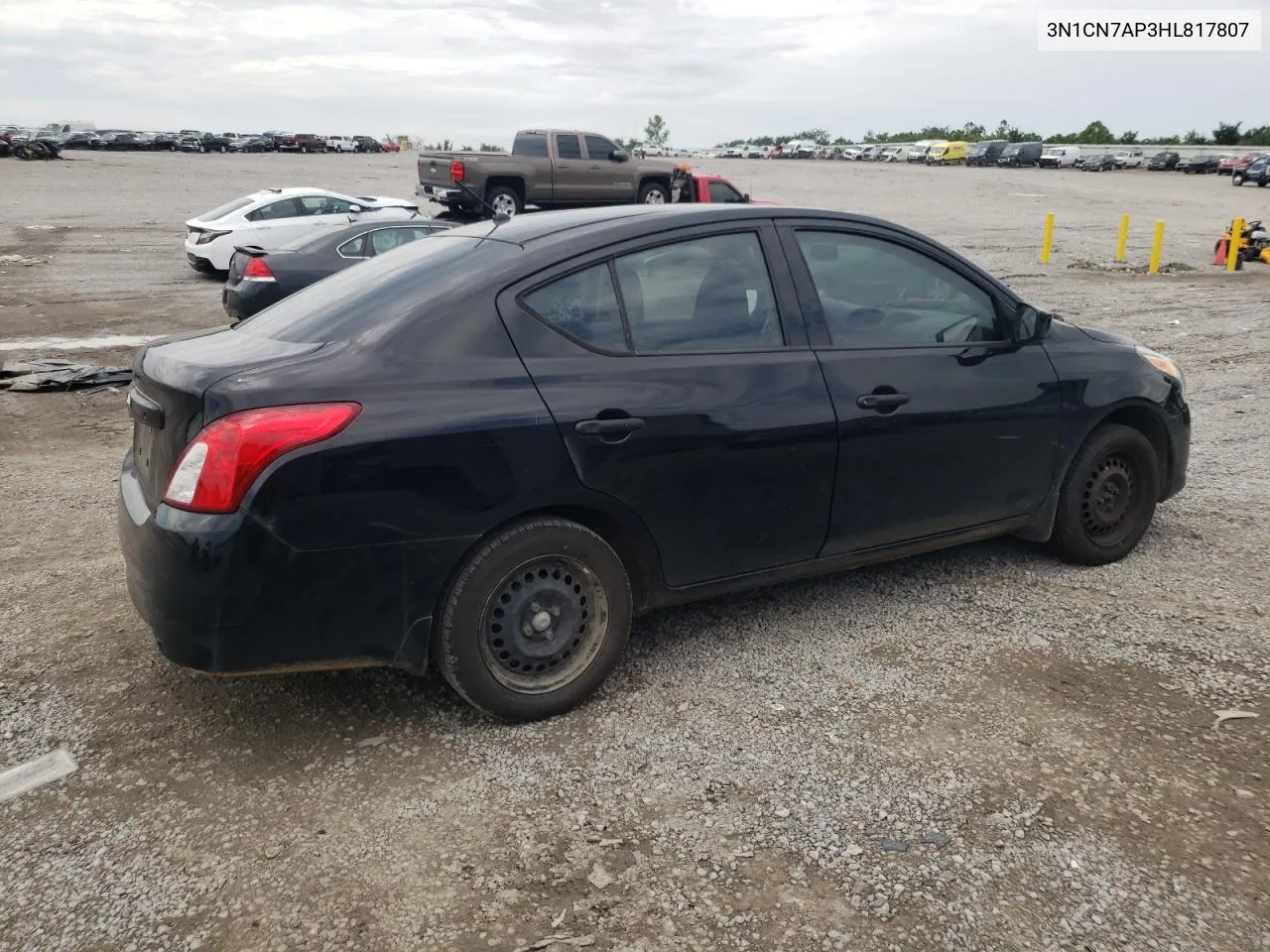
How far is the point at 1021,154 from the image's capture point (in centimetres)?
6981

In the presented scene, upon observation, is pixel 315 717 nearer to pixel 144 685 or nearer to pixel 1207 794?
pixel 144 685

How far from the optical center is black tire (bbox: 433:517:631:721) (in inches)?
130

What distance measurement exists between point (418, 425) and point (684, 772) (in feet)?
4.35

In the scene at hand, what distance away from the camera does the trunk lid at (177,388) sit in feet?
10.2

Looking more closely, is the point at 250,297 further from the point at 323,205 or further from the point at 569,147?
the point at 569,147

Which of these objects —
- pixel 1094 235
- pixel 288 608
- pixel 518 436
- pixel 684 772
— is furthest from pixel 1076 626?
pixel 1094 235

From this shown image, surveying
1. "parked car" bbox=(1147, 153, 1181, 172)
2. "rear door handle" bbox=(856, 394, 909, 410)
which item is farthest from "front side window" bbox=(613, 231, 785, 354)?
"parked car" bbox=(1147, 153, 1181, 172)

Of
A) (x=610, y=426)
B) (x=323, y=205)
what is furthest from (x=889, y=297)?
(x=323, y=205)

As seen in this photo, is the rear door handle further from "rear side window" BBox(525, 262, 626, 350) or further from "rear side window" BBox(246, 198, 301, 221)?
"rear side window" BBox(246, 198, 301, 221)

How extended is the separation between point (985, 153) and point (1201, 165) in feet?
52.1

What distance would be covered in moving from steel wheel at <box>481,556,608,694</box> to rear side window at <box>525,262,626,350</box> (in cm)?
75

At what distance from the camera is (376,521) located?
10.2 feet

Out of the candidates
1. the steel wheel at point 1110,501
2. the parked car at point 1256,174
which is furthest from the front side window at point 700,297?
the parked car at point 1256,174

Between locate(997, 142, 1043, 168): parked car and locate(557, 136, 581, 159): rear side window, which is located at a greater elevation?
locate(997, 142, 1043, 168): parked car
